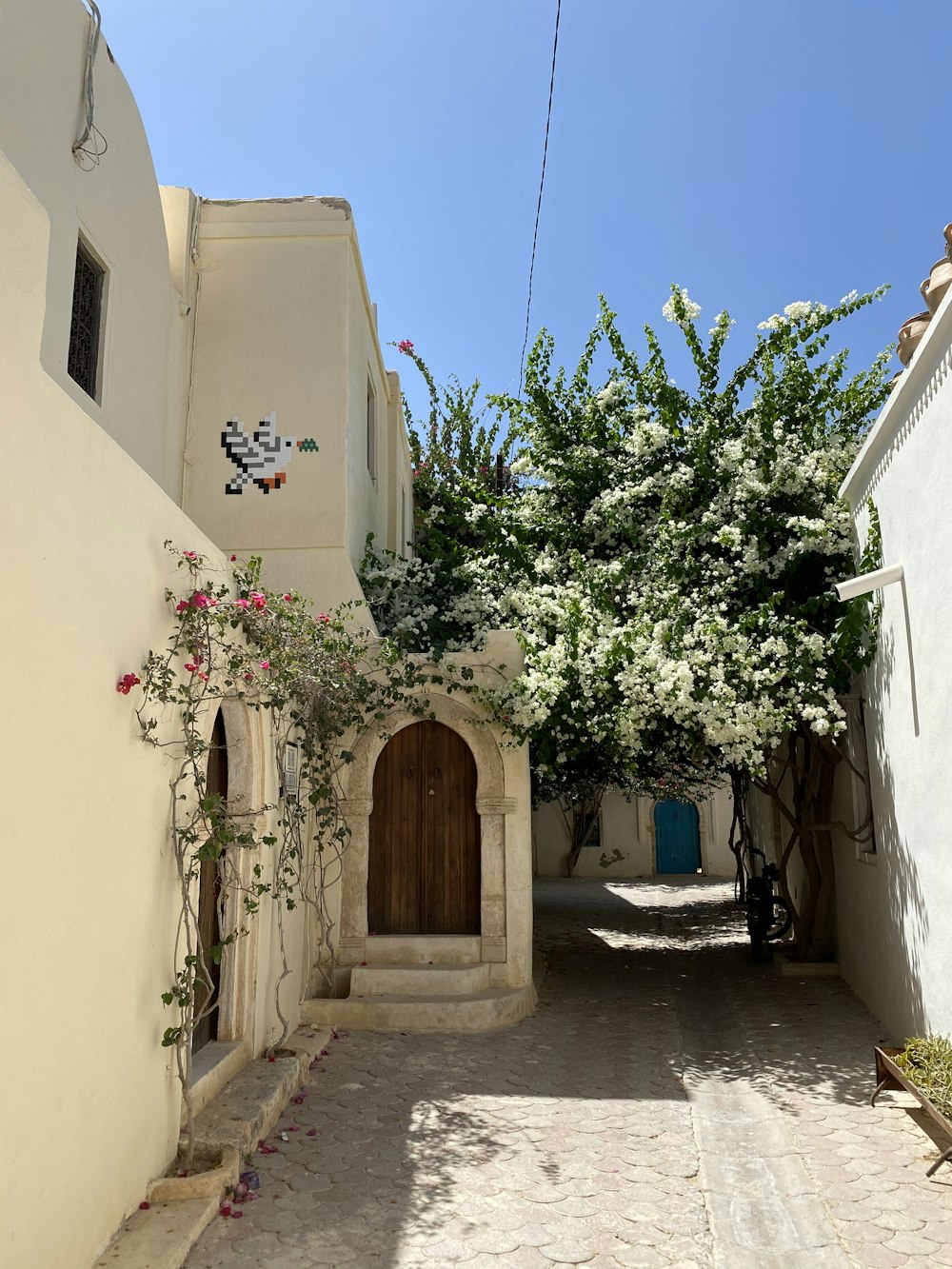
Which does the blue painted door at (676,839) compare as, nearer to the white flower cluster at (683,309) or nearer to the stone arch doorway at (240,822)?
the white flower cluster at (683,309)

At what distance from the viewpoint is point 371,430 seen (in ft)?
34.4

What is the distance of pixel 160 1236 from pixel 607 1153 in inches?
91.4

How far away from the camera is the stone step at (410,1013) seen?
294 inches

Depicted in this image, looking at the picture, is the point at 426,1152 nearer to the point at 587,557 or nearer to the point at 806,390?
the point at 587,557

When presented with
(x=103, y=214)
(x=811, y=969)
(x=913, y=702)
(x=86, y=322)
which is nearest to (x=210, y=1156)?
(x=913, y=702)

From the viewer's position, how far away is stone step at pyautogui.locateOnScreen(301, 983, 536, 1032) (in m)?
7.46

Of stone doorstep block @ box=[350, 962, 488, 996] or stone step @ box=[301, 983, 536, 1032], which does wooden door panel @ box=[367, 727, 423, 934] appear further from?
stone step @ box=[301, 983, 536, 1032]

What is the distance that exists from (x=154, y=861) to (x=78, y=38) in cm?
561

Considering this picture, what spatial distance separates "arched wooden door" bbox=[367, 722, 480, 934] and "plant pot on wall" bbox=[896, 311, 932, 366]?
15.9 feet

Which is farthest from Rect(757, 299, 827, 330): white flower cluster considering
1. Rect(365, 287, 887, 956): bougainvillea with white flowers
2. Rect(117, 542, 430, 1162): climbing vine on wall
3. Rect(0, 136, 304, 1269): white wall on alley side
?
Rect(0, 136, 304, 1269): white wall on alley side

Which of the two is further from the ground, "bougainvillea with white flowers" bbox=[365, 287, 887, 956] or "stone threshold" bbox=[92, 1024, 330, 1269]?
"bougainvillea with white flowers" bbox=[365, 287, 887, 956]

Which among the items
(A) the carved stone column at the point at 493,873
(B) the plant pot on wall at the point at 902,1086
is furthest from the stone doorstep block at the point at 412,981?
(B) the plant pot on wall at the point at 902,1086

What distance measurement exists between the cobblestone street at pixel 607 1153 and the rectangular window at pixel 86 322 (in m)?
4.95

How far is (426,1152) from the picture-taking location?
4.92 meters
